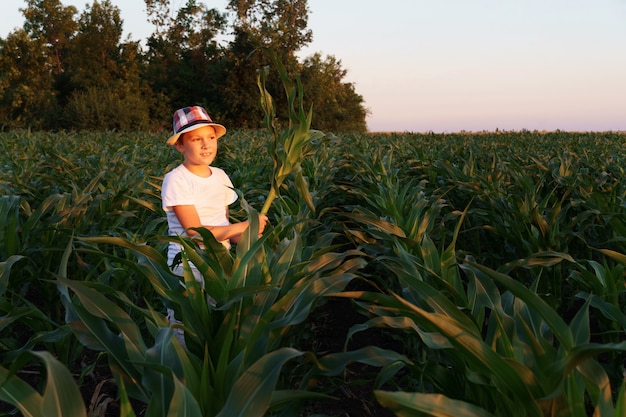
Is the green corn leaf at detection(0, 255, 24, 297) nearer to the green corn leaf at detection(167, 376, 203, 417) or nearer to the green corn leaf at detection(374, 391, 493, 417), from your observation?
the green corn leaf at detection(167, 376, 203, 417)

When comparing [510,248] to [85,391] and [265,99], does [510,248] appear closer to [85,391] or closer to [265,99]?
[265,99]

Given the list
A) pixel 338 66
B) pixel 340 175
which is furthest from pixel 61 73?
pixel 340 175

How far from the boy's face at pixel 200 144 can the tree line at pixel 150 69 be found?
38.1 meters

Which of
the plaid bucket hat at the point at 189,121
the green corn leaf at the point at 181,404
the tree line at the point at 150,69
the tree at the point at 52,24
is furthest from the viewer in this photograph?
the tree at the point at 52,24

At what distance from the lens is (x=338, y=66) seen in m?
63.5

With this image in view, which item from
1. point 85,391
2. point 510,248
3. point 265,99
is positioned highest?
point 265,99

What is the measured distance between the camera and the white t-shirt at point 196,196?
118 inches

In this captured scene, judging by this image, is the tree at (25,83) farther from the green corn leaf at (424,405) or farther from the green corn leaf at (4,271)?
the green corn leaf at (424,405)

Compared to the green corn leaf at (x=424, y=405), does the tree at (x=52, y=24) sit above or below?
above

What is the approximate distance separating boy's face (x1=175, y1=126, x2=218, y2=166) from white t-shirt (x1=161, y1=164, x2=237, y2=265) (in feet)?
0.25

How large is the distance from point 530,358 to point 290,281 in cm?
93

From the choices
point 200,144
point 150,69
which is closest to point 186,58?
point 150,69

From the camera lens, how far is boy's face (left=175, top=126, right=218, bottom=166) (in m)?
3.04

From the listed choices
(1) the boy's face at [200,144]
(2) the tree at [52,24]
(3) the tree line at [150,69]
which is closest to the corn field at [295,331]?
(1) the boy's face at [200,144]
